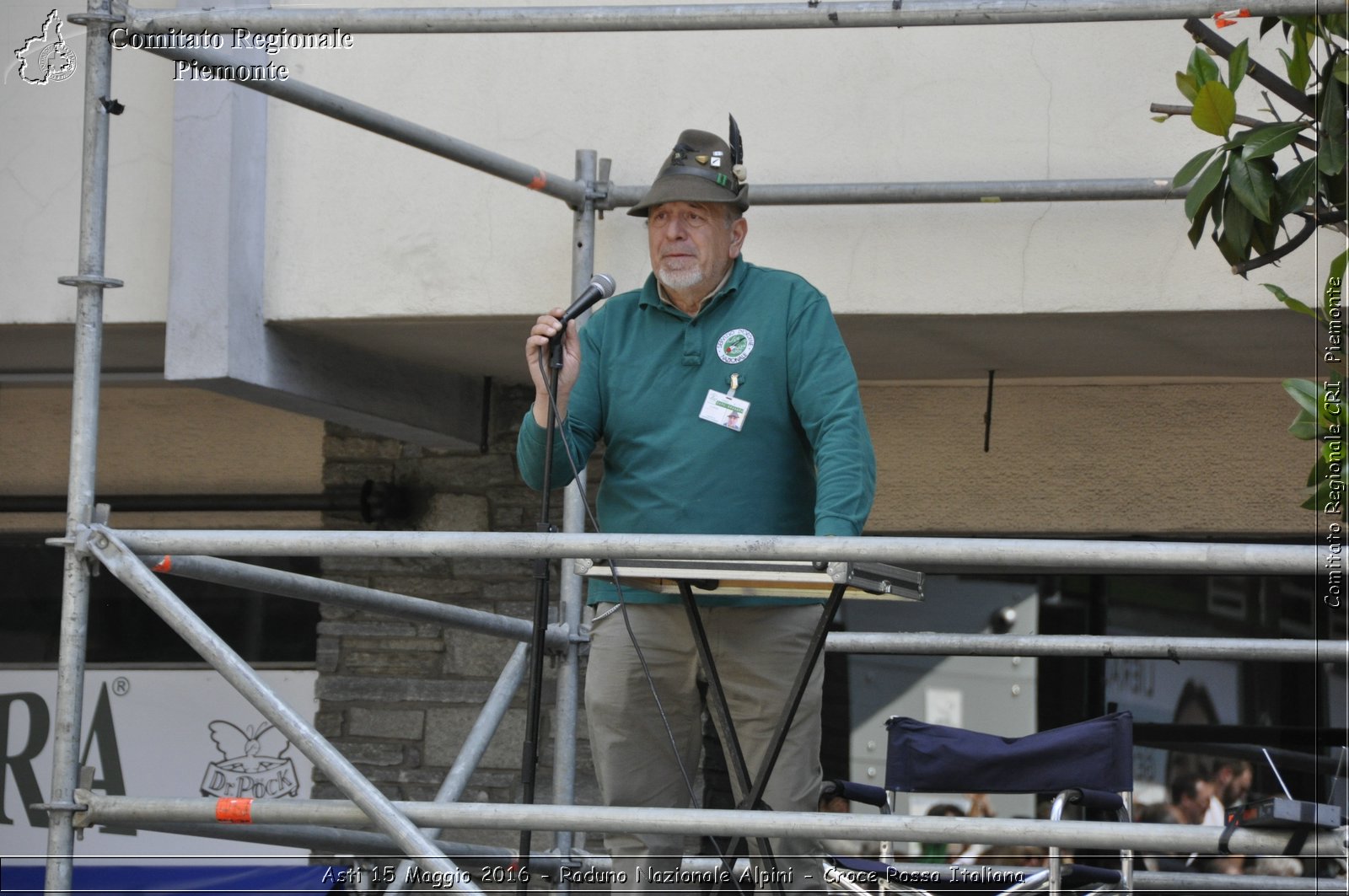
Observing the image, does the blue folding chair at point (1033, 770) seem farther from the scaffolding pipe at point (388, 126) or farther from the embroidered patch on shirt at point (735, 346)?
the scaffolding pipe at point (388, 126)

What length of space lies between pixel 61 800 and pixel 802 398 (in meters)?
1.75

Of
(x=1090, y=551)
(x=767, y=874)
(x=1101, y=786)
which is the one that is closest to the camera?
(x=1090, y=551)

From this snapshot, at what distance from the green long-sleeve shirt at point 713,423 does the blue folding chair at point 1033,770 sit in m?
1.02

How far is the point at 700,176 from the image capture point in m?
3.66

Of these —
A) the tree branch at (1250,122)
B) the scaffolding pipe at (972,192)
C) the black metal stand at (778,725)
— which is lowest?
the black metal stand at (778,725)

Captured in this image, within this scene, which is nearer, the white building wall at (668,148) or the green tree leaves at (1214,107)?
the green tree leaves at (1214,107)

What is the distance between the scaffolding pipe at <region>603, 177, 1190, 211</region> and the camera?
4828mm

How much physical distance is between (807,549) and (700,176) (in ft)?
3.98

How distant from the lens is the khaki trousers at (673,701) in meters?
3.44

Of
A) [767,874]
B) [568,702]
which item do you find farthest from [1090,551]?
[568,702]

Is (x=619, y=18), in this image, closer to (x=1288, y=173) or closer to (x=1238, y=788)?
(x=1288, y=173)

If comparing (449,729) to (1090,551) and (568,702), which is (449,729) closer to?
(568,702)

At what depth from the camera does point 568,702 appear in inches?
188

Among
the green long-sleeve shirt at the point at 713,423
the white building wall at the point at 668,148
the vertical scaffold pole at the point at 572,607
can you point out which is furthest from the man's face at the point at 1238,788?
the green long-sleeve shirt at the point at 713,423
